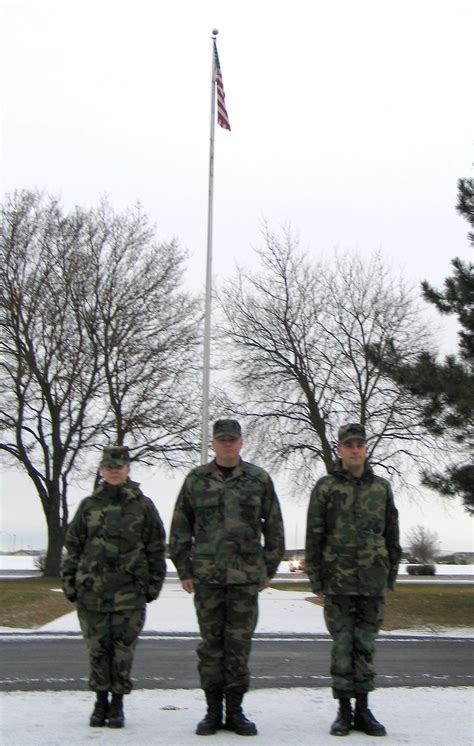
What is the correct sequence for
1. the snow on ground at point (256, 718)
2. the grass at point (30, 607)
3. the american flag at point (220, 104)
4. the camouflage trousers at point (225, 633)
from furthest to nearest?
the american flag at point (220, 104) → the grass at point (30, 607) → the camouflage trousers at point (225, 633) → the snow on ground at point (256, 718)

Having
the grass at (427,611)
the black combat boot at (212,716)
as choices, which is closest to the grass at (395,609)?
the grass at (427,611)

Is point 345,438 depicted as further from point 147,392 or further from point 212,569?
point 147,392

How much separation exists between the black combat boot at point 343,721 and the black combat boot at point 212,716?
73cm

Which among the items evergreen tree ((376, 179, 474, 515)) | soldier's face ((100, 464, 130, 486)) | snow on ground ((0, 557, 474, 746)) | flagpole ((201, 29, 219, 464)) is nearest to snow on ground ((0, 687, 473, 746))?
snow on ground ((0, 557, 474, 746))

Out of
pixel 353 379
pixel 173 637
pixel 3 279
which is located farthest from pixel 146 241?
pixel 173 637

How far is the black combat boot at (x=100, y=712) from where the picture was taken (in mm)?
6289

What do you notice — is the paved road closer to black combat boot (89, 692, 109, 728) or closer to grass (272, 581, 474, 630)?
black combat boot (89, 692, 109, 728)

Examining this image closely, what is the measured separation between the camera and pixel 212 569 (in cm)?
631

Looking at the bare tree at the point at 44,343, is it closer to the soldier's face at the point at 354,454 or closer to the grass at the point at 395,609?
the grass at the point at 395,609

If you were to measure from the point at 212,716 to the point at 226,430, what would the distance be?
73.4 inches

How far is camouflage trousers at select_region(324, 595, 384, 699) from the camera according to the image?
6.29 meters

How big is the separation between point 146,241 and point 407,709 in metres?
24.7

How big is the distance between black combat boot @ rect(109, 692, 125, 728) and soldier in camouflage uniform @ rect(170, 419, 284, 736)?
55 cm

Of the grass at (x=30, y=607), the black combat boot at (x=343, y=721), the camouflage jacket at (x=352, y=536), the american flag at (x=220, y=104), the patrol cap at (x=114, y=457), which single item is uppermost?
the american flag at (x=220, y=104)
